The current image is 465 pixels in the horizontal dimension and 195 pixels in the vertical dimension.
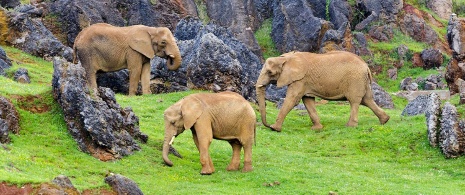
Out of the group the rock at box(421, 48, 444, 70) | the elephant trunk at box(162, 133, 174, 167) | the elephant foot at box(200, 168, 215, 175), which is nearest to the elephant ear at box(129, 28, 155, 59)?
the elephant trunk at box(162, 133, 174, 167)

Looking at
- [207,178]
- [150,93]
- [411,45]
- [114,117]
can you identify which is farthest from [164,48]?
[411,45]

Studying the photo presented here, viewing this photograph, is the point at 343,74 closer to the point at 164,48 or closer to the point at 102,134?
the point at 164,48

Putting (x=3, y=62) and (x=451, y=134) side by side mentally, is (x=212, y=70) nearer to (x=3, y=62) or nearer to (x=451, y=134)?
(x=3, y=62)

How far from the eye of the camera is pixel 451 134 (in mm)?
29781

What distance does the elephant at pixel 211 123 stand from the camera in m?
26.0

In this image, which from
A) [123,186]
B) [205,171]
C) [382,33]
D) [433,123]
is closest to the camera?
[123,186]

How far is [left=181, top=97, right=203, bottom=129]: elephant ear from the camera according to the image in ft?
84.8

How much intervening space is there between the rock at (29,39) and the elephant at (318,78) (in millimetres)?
13273

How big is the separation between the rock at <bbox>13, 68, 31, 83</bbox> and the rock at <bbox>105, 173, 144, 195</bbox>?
14760 millimetres

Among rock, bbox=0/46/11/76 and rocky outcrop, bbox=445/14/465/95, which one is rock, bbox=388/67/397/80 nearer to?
rocky outcrop, bbox=445/14/465/95

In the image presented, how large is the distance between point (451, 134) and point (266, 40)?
33.5 meters

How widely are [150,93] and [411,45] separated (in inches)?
1137

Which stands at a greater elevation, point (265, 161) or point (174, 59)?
point (265, 161)

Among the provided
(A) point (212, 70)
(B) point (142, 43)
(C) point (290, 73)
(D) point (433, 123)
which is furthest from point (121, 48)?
(D) point (433, 123)
